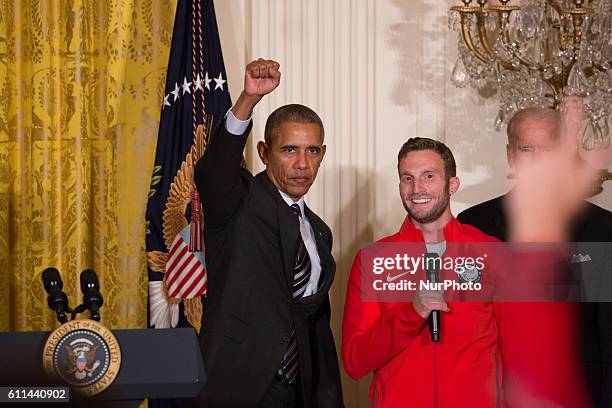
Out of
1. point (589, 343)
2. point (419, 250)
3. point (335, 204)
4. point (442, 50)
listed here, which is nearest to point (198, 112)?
point (335, 204)

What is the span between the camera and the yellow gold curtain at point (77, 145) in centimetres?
445

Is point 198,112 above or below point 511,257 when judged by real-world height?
above

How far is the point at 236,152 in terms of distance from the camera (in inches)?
119

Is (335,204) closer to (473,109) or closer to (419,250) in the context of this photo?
(473,109)

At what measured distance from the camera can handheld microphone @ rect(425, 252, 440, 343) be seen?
109 inches

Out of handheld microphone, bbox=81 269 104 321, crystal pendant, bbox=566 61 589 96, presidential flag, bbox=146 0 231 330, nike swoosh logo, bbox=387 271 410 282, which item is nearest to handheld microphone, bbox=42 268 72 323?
handheld microphone, bbox=81 269 104 321

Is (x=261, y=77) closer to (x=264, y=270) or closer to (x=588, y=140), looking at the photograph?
(x=264, y=270)

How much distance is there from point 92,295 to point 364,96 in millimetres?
2354

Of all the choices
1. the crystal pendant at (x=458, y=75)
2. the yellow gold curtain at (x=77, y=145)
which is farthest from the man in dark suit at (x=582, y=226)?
the yellow gold curtain at (x=77, y=145)

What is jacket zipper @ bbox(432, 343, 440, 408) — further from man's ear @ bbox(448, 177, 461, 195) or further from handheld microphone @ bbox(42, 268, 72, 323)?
handheld microphone @ bbox(42, 268, 72, 323)

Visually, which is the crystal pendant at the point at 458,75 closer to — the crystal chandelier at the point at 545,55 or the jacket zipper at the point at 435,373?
the crystal chandelier at the point at 545,55

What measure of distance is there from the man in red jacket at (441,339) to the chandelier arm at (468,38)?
111cm

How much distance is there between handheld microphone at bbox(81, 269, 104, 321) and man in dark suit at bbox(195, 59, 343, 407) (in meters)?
0.52

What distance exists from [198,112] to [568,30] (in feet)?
5.43
